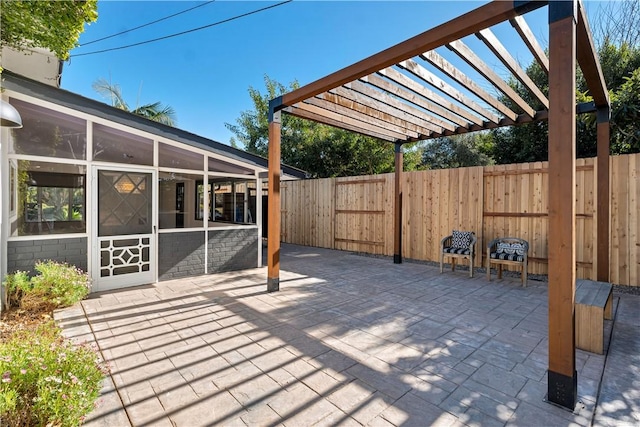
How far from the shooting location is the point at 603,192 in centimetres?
426

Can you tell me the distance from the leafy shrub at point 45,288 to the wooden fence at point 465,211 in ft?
19.4

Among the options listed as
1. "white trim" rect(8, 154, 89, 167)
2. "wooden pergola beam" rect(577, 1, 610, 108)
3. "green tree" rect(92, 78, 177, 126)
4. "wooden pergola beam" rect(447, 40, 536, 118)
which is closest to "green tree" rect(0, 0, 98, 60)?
"white trim" rect(8, 154, 89, 167)

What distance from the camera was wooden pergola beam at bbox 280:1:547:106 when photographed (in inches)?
89.1

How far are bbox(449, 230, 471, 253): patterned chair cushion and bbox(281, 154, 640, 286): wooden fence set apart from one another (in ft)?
0.96

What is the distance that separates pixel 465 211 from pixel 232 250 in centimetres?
465

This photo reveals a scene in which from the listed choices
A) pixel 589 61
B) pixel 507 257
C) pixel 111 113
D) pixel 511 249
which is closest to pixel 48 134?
pixel 111 113

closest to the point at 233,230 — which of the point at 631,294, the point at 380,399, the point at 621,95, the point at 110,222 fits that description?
the point at 110,222

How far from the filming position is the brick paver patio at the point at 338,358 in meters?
1.94

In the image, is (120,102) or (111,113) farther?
(120,102)

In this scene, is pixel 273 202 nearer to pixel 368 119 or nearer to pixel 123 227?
pixel 368 119

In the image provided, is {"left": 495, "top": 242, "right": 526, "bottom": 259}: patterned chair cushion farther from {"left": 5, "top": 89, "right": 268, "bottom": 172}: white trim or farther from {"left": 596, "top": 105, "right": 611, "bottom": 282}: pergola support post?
{"left": 5, "top": 89, "right": 268, "bottom": 172}: white trim

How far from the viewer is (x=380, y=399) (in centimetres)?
207

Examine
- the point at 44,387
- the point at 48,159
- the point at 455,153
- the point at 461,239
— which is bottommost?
the point at 44,387

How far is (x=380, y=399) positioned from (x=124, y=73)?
19.4m
